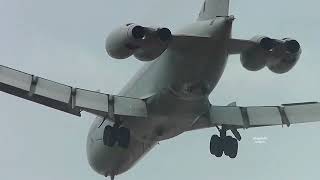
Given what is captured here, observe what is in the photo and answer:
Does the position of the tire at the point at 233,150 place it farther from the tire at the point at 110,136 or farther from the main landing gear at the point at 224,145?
the tire at the point at 110,136

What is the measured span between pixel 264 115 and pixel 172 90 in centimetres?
526

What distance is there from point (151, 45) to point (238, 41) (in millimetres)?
3611

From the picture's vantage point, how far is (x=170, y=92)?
108 feet

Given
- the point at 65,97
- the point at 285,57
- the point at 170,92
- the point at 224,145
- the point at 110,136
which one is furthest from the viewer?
the point at 224,145

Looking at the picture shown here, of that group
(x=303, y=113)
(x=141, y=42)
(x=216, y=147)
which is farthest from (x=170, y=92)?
(x=303, y=113)

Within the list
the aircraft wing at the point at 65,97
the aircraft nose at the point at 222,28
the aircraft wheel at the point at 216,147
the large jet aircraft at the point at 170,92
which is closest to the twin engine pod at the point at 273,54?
the large jet aircraft at the point at 170,92

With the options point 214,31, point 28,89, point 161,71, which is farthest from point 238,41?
point 28,89

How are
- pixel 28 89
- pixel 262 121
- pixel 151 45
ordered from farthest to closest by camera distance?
pixel 262 121
pixel 28 89
pixel 151 45

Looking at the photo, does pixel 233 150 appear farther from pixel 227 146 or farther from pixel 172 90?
pixel 172 90

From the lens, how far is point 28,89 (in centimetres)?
3253

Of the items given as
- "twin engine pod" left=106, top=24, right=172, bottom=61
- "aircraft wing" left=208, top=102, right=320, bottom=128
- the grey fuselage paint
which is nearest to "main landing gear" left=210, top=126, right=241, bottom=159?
"aircraft wing" left=208, top=102, right=320, bottom=128

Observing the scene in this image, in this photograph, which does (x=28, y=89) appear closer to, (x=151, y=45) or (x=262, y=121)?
(x=151, y=45)

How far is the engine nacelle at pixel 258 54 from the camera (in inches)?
1218

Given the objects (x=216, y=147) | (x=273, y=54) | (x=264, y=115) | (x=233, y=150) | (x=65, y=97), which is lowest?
(x=233, y=150)
